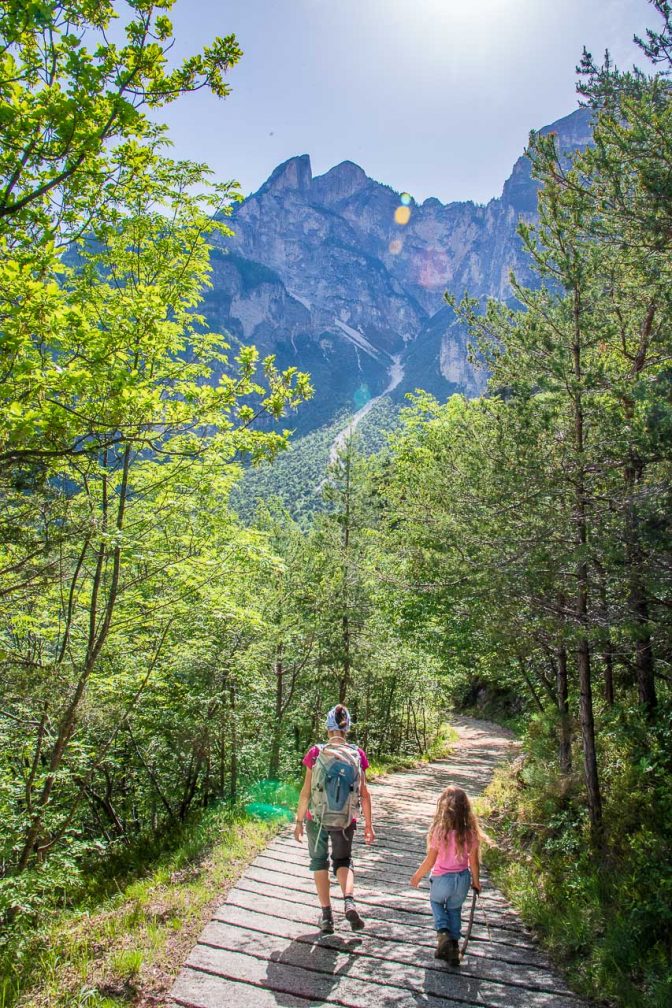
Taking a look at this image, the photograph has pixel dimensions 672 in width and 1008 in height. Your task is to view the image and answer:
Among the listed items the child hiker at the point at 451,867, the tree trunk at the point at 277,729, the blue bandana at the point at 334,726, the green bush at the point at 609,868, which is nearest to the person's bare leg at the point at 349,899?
the child hiker at the point at 451,867

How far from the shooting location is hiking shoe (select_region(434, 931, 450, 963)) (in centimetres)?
412

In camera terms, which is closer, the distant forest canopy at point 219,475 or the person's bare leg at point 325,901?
the distant forest canopy at point 219,475

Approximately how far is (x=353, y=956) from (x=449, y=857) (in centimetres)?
97

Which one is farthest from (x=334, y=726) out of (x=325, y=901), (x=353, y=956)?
(x=353, y=956)

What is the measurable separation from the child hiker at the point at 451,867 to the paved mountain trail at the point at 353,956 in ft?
0.64

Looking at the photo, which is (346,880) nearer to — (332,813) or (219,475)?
(332,813)

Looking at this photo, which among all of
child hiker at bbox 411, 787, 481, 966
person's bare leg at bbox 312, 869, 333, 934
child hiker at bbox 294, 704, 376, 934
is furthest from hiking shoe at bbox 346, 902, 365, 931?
child hiker at bbox 411, 787, 481, 966

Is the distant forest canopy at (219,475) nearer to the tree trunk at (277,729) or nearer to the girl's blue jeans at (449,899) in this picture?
the girl's blue jeans at (449,899)

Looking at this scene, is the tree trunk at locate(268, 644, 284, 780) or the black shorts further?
the tree trunk at locate(268, 644, 284, 780)

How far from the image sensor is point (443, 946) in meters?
4.13

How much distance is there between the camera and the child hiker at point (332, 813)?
445 cm

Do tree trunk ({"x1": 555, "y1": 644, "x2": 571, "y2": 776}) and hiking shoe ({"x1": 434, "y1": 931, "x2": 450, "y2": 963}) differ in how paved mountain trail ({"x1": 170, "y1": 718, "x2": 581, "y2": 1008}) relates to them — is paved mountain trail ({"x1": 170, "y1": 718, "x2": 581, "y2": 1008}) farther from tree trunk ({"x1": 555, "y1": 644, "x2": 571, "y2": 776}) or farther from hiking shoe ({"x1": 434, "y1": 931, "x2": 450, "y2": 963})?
tree trunk ({"x1": 555, "y1": 644, "x2": 571, "y2": 776})

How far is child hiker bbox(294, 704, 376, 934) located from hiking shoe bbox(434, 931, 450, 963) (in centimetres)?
59

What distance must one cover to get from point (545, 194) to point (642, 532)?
3959 mm
